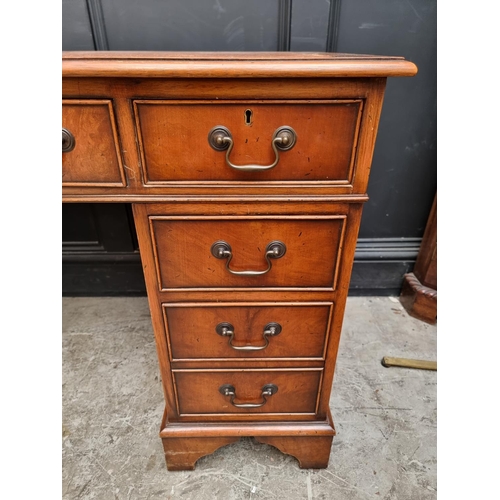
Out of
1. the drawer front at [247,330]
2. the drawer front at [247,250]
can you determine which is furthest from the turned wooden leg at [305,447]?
the drawer front at [247,250]

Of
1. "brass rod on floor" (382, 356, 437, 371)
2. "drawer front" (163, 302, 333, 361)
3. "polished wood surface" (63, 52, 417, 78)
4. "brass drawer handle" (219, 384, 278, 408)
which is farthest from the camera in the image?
"brass rod on floor" (382, 356, 437, 371)

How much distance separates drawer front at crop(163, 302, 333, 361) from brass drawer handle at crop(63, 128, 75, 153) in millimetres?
405

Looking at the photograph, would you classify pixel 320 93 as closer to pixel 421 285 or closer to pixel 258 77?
pixel 258 77

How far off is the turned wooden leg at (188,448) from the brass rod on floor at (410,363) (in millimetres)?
716

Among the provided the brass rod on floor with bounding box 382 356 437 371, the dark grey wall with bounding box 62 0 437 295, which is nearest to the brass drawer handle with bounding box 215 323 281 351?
the brass rod on floor with bounding box 382 356 437 371

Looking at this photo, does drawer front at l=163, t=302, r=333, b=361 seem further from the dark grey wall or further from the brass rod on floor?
the dark grey wall

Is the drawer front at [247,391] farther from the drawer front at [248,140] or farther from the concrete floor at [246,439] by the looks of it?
the drawer front at [248,140]

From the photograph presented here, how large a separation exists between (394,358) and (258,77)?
1.27 m

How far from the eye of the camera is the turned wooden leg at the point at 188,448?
1.07m

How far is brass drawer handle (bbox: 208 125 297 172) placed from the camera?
0.69 metres

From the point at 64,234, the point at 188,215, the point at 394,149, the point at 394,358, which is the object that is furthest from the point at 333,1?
the point at 64,234

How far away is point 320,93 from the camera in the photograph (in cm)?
67

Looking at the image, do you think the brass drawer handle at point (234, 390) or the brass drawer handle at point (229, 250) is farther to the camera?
the brass drawer handle at point (234, 390)

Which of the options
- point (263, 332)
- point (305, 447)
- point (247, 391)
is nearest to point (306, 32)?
point (263, 332)
